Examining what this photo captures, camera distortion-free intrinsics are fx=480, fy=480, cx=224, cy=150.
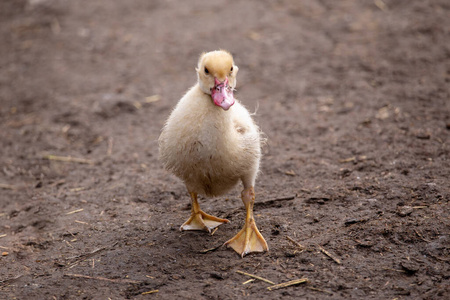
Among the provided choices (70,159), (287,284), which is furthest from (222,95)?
(70,159)

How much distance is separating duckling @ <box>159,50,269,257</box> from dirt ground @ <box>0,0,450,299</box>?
1.56 feet

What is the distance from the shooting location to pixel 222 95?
383 centimetres

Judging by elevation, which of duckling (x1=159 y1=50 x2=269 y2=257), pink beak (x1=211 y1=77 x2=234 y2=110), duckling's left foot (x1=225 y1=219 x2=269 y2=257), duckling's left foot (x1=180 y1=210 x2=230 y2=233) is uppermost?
pink beak (x1=211 y1=77 x2=234 y2=110)

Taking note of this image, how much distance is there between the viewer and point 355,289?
363cm

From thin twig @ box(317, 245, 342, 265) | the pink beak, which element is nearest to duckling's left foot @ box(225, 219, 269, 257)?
thin twig @ box(317, 245, 342, 265)

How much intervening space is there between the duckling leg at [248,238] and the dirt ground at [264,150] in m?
0.08

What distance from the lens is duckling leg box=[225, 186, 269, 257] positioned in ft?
13.7

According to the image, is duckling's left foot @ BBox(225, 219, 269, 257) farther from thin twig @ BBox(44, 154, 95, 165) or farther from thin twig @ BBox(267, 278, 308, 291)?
thin twig @ BBox(44, 154, 95, 165)

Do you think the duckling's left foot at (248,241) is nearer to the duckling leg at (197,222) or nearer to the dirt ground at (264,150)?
the dirt ground at (264,150)

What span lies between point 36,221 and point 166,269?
1.81 m

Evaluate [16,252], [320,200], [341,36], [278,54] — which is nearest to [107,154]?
[16,252]

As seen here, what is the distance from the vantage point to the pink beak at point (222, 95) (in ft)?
12.4

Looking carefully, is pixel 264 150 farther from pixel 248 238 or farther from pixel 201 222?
pixel 248 238

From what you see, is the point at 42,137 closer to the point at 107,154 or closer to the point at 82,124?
the point at 82,124
